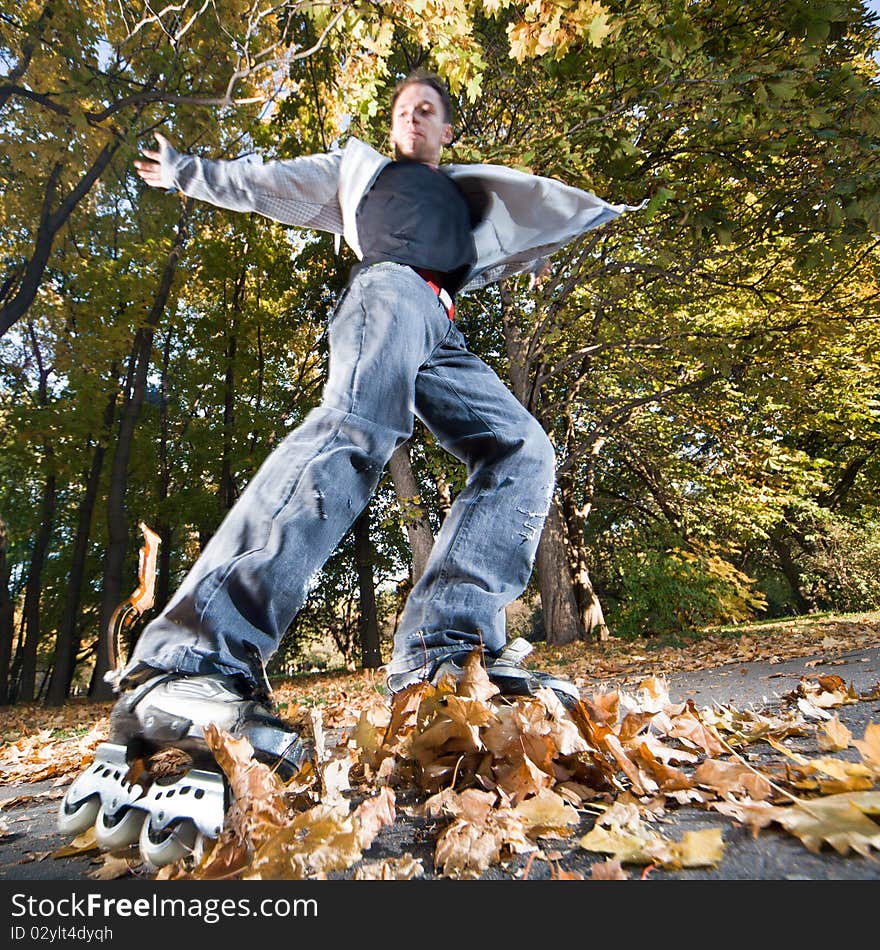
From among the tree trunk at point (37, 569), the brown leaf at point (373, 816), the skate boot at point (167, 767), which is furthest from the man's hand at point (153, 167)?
the tree trunk at point (37, 569)

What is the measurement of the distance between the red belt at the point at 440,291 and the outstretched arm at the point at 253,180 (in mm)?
492

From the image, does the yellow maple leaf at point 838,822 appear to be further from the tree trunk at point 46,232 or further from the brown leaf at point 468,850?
the tree trunk at point 46,232

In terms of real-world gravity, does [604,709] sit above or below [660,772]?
above

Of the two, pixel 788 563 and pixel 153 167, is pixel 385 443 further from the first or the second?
pixel 788 563

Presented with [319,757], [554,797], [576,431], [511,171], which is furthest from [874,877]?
[576,431]

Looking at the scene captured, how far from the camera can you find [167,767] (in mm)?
1341

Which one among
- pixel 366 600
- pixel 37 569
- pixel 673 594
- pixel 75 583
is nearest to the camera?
pixel 673 594

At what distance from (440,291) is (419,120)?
2.67 feet

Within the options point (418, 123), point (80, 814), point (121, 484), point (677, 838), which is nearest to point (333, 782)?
point (80, 814)

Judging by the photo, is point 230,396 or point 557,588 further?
point 230,396

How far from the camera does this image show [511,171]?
246 cm

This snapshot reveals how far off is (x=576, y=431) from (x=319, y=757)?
1406 centimetres

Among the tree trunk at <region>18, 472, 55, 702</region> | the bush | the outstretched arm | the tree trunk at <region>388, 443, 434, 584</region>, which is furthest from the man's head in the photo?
the tree trunk at <region>18, 472, 55, 702</region>

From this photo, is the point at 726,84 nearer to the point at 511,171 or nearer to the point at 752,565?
the point at 511,171
